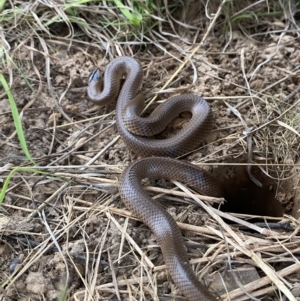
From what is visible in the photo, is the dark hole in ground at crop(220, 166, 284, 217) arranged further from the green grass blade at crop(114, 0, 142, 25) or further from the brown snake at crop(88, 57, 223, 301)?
the green grass blade at crop(114, 0, 142, 25)

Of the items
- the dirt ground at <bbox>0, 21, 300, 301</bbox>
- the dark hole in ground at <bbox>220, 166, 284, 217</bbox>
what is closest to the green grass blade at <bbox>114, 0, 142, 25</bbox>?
the dirt ground at <bbox>0, 21, 300, 301</bbox>

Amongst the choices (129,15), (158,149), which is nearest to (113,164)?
(158,149)

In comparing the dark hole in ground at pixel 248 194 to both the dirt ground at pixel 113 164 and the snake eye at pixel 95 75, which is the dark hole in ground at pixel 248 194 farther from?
the snake eye at pixel 95 75

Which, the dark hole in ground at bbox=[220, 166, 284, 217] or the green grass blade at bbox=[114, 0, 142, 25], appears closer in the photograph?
the dark hole in ground at bbox=[220, 166, 284, 217]

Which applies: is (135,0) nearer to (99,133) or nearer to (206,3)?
(206,3)

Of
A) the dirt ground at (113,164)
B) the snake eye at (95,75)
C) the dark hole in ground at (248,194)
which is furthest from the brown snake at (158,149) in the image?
the dark hole in ground at (248,194)

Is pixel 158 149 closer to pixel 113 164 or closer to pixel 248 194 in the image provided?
pixel 113 164

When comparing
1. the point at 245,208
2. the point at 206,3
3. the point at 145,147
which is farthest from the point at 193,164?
the point at 206,3
